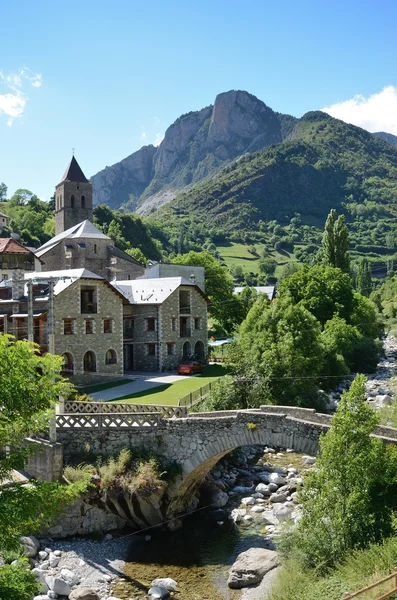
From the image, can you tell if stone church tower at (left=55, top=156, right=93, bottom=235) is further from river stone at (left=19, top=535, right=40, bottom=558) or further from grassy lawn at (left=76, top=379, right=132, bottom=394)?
river stone at (left=19, top=535, right=40, bottom=558)

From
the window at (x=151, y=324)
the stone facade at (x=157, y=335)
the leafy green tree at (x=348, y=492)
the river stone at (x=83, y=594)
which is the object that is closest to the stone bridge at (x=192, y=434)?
the leafy green tree at (x=348, y=492)

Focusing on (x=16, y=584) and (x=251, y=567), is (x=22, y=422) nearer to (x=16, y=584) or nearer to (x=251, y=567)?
(x=16, y=584)

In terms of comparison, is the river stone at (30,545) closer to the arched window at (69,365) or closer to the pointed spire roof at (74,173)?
the arched window at (69,365)

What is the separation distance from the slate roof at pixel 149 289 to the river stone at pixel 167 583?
30117 millimetres

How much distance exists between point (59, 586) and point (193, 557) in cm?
518

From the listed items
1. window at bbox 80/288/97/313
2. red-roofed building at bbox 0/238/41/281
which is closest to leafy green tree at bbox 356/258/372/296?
window at bbox 80/288/97/313

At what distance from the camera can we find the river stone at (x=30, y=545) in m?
20.0

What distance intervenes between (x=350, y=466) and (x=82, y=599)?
9.29m

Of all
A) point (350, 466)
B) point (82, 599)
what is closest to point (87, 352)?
point (82, 599)

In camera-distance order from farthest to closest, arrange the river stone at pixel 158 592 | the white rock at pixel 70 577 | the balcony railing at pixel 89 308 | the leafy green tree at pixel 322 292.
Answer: the leafy green tree at pixel 322 292
the balcony railing at pixel 89 308
the white rock at pixel 70 577
the river stone at pixel 158 592

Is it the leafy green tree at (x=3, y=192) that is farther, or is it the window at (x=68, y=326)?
the leafy green tree at (x=3, y=192)

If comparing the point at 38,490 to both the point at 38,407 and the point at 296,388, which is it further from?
the point at 296,388

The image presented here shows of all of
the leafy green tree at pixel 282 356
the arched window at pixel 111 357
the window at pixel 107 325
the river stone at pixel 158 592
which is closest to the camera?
the river stone at pixel 158 592

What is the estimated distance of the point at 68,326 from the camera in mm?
39562
